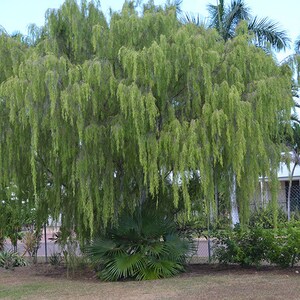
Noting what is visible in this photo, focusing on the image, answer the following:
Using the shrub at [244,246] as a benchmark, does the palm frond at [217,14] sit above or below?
above

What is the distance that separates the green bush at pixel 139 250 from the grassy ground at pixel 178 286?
0.35m

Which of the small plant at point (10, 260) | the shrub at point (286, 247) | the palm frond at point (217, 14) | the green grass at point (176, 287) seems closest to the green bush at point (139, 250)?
the green grass at point (176, 287)

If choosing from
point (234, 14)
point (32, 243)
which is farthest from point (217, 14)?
point (32, 243)

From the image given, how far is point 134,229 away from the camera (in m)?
12.7

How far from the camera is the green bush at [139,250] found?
12.3 metres

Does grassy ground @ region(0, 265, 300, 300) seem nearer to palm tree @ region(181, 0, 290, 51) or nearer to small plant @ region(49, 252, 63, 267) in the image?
small plant @ region(49, 252, 63, 267)

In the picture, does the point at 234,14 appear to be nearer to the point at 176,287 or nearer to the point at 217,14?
the point at 217,14

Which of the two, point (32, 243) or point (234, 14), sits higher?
point (234, 14)

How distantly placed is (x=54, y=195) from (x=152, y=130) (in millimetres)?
3428

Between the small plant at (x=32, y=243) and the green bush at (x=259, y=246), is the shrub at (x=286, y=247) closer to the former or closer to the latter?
the green bush at (x=259, y=246)

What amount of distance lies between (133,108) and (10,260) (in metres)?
7.97

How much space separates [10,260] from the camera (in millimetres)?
16422

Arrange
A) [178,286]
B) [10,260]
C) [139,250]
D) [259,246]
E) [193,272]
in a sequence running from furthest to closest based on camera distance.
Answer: [10,260] < [193,272] < [259,246] < [139,250] < [178,286]

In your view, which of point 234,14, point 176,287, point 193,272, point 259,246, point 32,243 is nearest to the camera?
point 176,287
